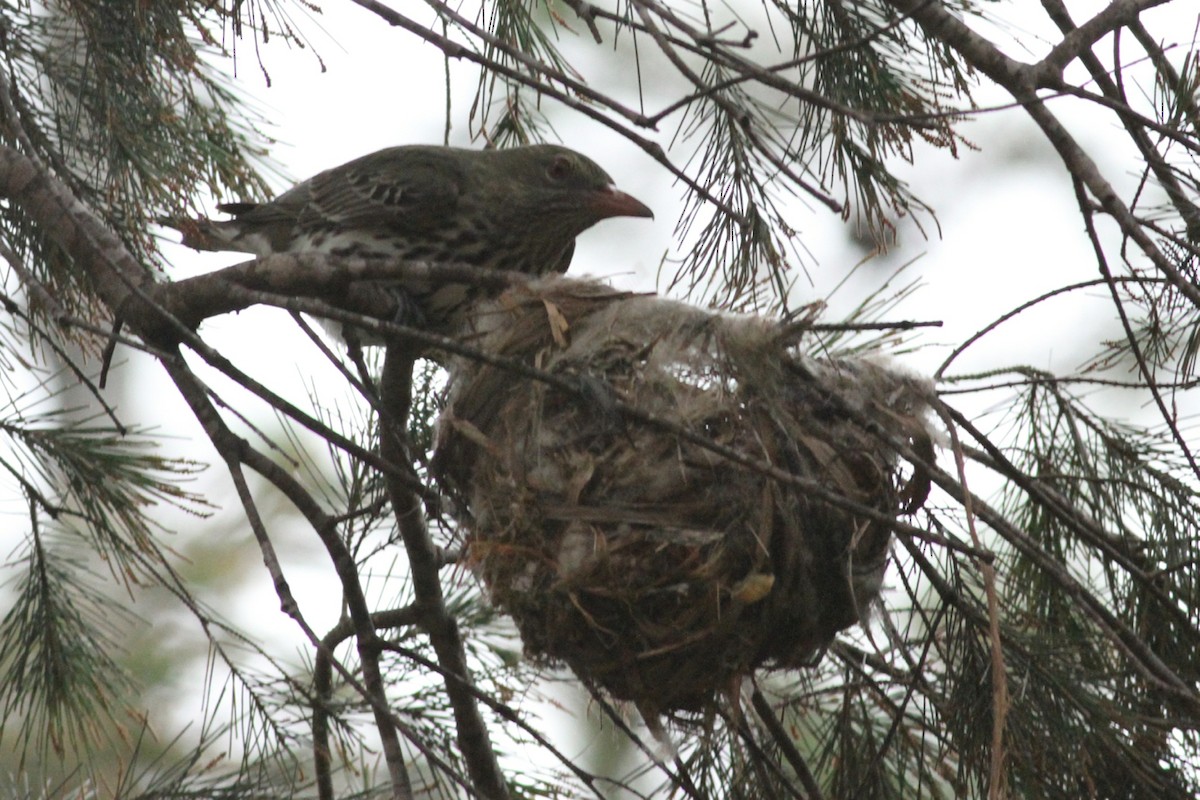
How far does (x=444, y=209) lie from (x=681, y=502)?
1.71 m

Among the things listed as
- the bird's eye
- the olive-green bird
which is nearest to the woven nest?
the olive-green bird

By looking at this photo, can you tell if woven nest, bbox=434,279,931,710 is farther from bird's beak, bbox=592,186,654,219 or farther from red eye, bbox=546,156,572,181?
red eye, bbox=546,156,572,181

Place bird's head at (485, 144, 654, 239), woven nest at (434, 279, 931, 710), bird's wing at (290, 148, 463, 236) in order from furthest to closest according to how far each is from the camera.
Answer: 1. bird's head at (485, 144, 654, 239)
2. bird's wing at (290, 148, 463, 236)
3. woven nest at (434, 279, 931, 710)

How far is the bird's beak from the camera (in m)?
4.12

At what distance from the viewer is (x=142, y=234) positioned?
11.3ft

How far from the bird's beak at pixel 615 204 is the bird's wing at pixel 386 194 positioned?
424 millimetres

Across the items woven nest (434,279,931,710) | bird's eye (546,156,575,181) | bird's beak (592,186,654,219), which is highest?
bird's eye (546,156,575,181)

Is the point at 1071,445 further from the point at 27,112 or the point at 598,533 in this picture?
the point at 27,112

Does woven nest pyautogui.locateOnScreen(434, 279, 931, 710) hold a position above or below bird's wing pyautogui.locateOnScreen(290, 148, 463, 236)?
below

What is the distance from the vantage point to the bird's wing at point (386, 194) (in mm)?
4039

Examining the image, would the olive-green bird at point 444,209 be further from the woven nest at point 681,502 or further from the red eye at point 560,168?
the woven nest at point 681,502

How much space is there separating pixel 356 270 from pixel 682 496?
0.80 m

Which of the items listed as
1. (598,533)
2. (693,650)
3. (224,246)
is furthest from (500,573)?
(224,246)

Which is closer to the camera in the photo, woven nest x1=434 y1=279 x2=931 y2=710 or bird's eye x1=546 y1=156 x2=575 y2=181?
woven nest x1=434 y1=279 x2=931 y2=710
